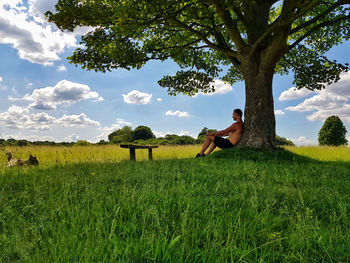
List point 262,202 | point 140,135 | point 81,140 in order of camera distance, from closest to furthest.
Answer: point 262,202, point 81,140, point 140,135

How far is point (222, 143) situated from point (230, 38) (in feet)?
18.1

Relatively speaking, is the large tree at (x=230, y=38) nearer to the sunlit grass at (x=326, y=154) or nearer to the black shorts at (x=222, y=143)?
the black shorts at (x=222, y=143)

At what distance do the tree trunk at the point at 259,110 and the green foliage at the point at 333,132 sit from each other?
2676 centimetres

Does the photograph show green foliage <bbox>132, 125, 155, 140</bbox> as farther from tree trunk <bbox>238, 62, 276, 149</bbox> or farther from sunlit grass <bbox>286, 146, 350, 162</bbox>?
tree trunk <bbox>238, 62, 276, 149</bbox>

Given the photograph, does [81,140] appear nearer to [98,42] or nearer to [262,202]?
[98,42]

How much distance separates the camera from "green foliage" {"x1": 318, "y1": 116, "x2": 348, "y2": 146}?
3241 cm

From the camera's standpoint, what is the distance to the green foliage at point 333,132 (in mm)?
32406

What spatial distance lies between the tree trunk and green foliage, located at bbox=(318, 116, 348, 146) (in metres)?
26.8

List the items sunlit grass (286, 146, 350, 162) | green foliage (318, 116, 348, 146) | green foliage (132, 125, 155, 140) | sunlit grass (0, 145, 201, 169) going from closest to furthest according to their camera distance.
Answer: sunlit grass (0, 145, 201, 169), sunlit grass (286, 146, 350, 162), green foliage (318, 116, 348, 146), green foliage (132, 125, 155, 140)

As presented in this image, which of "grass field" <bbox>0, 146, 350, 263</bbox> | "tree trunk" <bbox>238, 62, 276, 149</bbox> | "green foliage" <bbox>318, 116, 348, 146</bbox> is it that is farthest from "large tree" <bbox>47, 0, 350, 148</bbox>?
"green foliage" <bbox>318, 116, 348, 146</bbox>

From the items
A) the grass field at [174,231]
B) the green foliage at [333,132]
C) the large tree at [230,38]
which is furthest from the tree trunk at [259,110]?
the green foliage at [333,132]

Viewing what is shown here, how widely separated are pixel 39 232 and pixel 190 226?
1.64 metres

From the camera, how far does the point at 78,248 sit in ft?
6.95

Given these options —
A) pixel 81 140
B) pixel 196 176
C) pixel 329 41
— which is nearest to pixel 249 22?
pixel 329 41
